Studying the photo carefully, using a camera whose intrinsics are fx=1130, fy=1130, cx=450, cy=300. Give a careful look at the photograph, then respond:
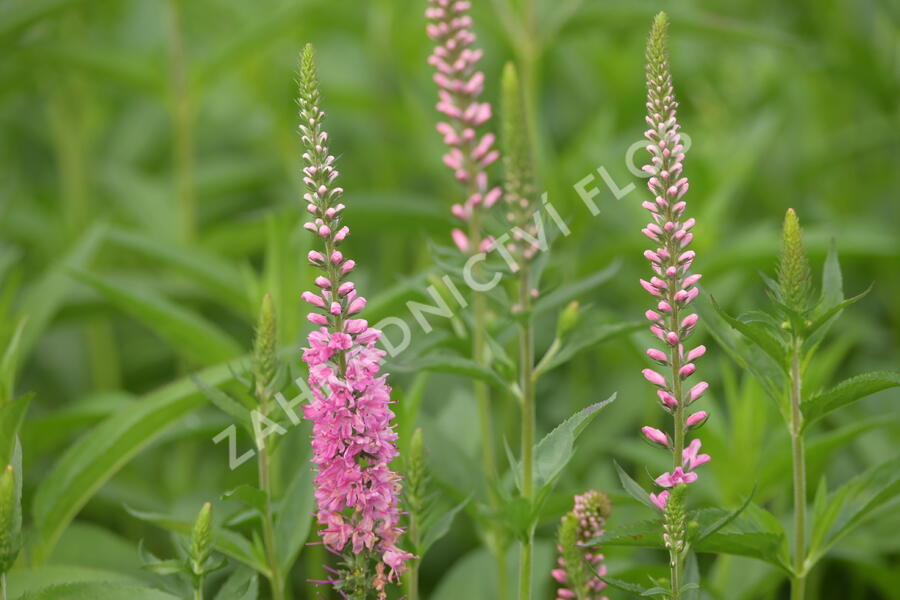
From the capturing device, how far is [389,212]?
9.34 feet

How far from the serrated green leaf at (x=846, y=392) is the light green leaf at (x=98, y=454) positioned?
1.02 metres

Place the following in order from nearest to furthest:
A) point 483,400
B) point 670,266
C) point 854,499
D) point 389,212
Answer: point 670,266 → point 854,499 → point 483,400 → point 389,212

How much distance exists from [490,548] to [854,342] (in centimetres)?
183

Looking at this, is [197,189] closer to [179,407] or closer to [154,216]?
[154,216]

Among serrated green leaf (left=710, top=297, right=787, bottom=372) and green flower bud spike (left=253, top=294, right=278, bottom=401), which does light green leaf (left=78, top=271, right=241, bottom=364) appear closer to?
green flower bud spike (left=253, top=294, right=278, bottom=401)

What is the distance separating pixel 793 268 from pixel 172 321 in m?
1.37

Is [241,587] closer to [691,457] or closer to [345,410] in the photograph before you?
[345,410]

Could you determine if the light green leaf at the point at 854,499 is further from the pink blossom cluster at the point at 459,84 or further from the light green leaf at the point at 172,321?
the light green leaf at the point at 172,321

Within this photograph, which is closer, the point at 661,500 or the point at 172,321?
the point at 661,500

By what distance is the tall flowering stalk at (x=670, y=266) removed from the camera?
137cm

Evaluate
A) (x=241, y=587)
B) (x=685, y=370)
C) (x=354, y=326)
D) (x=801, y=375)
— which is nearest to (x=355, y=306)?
(x=354, y=326)

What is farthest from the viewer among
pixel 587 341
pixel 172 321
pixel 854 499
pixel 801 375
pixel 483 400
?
pixel 172 321

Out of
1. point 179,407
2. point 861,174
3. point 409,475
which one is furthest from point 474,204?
point 861,174

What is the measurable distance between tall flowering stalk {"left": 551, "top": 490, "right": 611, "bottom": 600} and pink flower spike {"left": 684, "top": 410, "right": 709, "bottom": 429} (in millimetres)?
197
